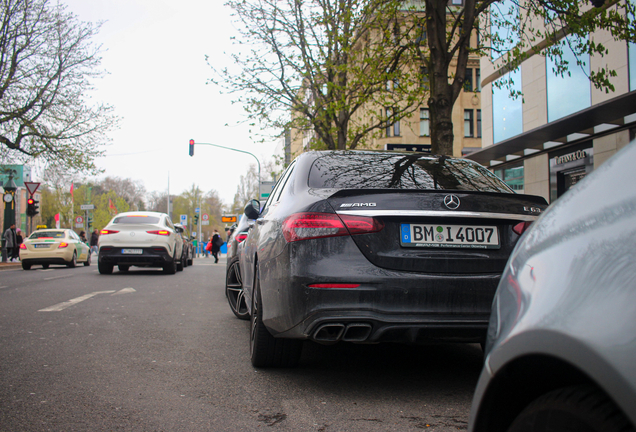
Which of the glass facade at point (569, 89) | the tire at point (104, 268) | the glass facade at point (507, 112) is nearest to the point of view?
the tire at point (104, 268)

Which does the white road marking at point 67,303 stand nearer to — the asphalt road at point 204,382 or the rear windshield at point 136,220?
the asphalt road at point 204,382

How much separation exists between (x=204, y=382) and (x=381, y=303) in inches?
55.9

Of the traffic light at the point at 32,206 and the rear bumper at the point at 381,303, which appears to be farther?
the traffic light at the point at 32,206

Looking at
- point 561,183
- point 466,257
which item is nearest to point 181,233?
point 561,183

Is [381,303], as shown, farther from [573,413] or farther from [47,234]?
[47,234]

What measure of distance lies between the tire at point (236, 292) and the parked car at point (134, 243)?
8.80 metres

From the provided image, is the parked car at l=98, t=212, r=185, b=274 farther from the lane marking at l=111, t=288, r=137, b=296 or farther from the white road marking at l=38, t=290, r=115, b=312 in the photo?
the white road marking at l=38, t=290, r=115, b=312

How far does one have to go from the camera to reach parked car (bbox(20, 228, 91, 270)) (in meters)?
20.2

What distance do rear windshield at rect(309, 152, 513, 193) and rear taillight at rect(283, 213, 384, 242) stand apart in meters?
0.39

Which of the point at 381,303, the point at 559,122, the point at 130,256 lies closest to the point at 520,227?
the point at 381,303

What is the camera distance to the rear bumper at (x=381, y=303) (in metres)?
3.27

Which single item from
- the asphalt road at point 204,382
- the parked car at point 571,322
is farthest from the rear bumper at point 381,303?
the parked car at point 571,322

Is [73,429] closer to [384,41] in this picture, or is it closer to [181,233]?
[384,41]

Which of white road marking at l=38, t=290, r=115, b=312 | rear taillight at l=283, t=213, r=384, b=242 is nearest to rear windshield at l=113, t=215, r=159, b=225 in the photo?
white road marking at l=38, t=290, r=115, b=312
